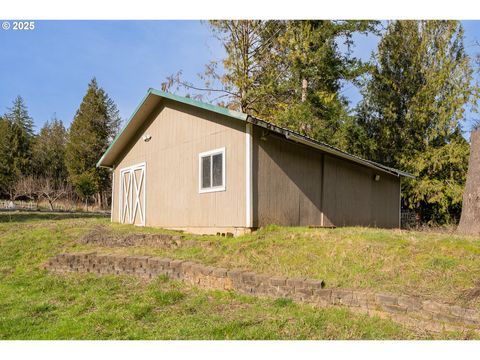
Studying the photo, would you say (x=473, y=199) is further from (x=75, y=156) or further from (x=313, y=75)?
(x=75, y=156)

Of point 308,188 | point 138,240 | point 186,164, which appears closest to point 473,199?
point 308,188

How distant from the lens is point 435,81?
1919 cm

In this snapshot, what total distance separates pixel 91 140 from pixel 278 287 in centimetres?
3494

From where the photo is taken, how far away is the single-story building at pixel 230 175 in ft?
30.1

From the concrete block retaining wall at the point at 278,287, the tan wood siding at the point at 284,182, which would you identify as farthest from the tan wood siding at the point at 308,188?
the concrete block retaining wall at the point at 278,287

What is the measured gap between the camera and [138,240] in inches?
364

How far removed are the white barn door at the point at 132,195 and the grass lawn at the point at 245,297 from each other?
520 centimetres

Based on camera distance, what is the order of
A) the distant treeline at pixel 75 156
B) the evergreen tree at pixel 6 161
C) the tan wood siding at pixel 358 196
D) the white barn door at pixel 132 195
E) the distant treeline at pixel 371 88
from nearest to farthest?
the tan wood siding at pixel 358 196, the white barn door at pixel 132 195, the distant treeline at pixel 371 88, the distant treeline at pixel 75 156, the evergreen tree at pixel 6 161

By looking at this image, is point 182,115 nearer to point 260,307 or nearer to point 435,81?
point 260,307

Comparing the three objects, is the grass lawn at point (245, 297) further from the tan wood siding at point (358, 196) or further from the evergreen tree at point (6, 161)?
the evergreen tree at point (6, 161)

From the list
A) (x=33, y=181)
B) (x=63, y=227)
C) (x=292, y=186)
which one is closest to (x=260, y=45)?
(x=292, y=186)

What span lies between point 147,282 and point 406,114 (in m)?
17.5

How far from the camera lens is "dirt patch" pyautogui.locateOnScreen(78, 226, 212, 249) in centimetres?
865

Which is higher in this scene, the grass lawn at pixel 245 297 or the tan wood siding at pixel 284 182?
the tan wood siding at pixel 284 182
